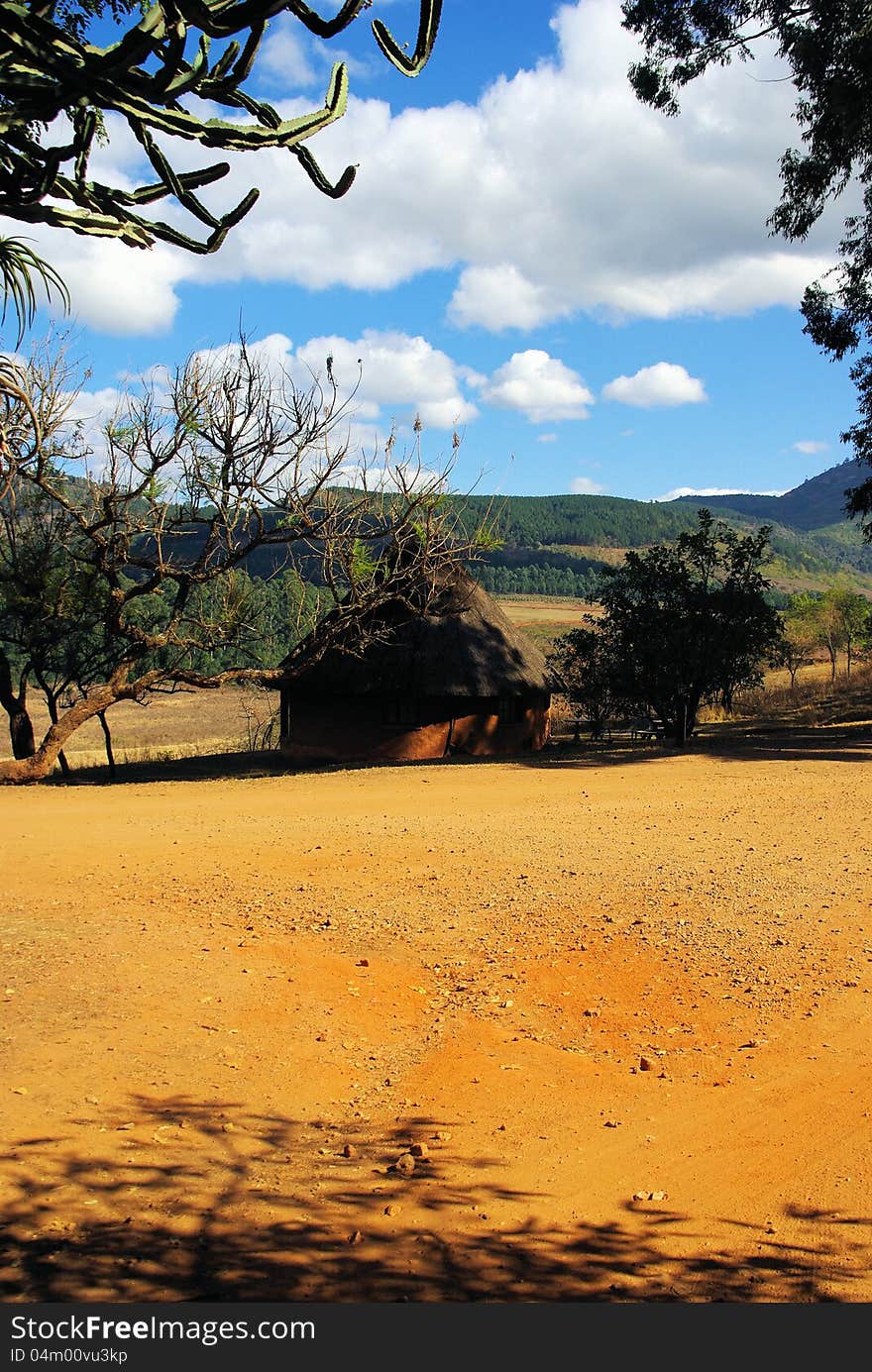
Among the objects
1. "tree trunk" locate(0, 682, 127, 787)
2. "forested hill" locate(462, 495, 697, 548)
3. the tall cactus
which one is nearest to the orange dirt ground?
the tall cactus

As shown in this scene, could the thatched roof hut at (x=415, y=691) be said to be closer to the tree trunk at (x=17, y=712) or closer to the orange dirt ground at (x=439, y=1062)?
the tree trunk at (x=17, y=712)

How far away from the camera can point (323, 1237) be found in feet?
12.1

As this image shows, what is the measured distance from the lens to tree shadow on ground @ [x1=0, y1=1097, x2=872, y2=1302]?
134 inches

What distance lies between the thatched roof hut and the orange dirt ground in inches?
500

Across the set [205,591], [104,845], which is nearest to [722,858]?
[104,845]

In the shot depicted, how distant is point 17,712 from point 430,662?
28.8ft

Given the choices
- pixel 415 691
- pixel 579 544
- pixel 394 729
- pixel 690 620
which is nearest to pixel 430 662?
pixel 415 691

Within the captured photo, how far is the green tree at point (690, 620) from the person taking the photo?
21094mm

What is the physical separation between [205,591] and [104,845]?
13194mm

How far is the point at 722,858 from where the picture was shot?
28.7 feet

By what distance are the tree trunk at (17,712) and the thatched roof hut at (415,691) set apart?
5.66 m

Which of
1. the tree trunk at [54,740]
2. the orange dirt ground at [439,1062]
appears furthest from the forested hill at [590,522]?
the orange dirt ground at [439,1062]

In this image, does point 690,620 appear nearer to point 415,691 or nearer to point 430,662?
point 430,662

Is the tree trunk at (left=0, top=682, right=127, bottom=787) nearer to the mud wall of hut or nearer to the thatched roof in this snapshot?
the thatched roof
